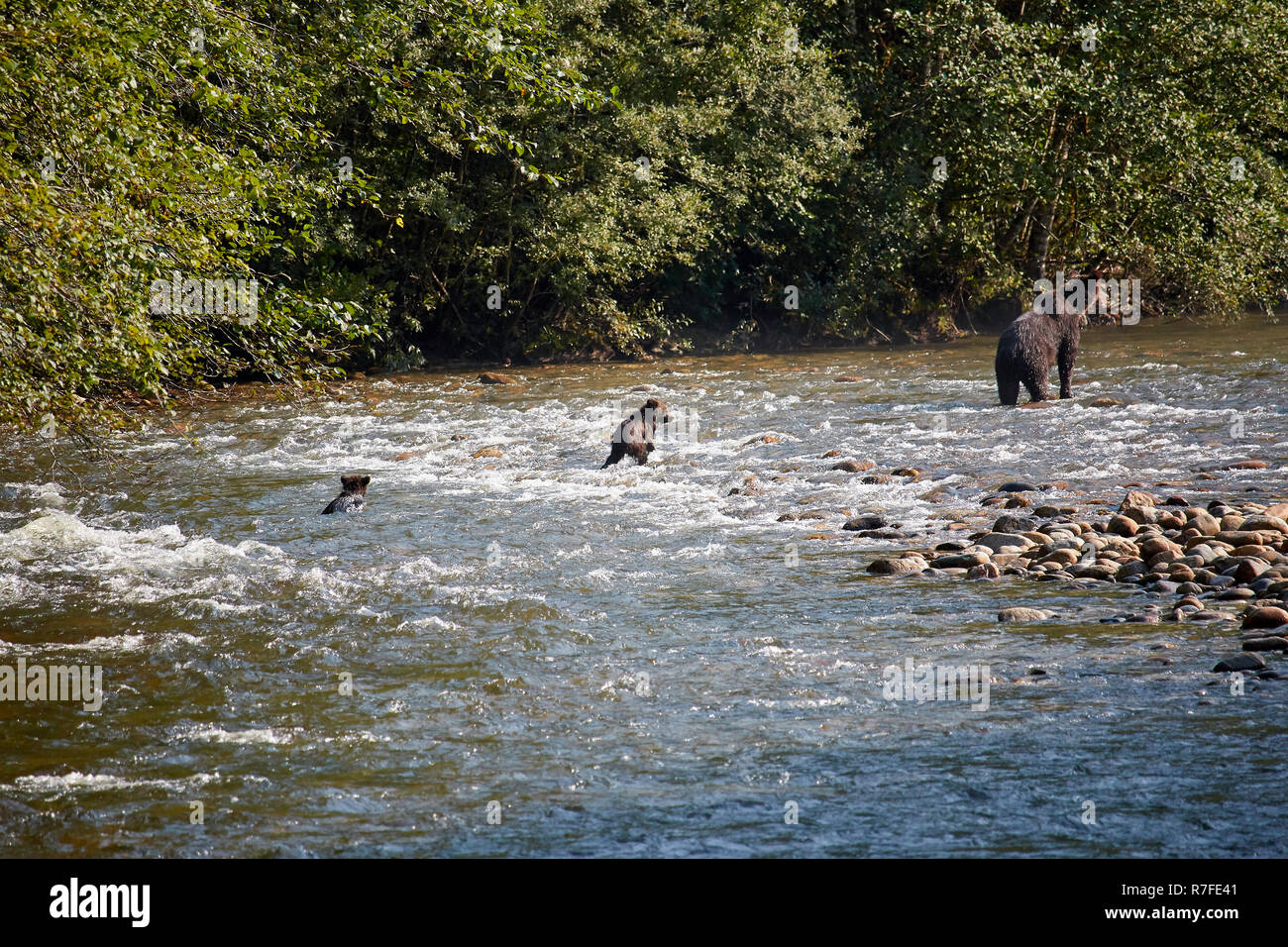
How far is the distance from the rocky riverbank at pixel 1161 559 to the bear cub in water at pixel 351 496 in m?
4.92

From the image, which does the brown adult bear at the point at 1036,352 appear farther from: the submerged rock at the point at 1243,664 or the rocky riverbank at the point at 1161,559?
the submerged rock at the point at 1243,664

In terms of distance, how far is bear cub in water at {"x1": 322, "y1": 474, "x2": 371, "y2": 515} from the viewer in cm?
1086

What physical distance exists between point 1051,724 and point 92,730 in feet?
15.2

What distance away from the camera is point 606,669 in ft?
20.7

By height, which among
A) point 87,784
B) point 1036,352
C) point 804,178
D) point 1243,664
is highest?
point 804,178

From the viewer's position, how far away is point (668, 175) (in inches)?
944

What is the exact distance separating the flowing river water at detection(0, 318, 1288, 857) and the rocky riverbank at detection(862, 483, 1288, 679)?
8.0 inches

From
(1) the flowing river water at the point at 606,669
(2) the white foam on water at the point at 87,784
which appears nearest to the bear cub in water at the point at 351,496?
(1) the flowing river water at the point at 606,669

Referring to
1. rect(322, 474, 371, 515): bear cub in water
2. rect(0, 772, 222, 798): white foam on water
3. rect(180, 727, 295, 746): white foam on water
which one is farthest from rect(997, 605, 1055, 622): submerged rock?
rect(322, 474, 371, 515): bear cub in water

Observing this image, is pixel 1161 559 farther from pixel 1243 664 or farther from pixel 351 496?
pixel 351 496

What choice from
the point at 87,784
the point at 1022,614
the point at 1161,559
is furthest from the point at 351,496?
the point at 1161,559

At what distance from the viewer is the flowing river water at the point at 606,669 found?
14.9 ft

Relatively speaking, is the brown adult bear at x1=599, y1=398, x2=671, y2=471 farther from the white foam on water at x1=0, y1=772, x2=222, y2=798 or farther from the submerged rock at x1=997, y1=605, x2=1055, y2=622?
the white foam on water at x1=0, y1=772, x2=222, y2=798

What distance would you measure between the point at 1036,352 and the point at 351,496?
9.38 metres
